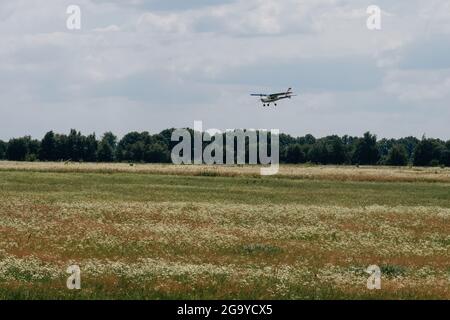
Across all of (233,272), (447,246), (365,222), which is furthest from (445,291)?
(365,222)

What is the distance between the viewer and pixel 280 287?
19.8m

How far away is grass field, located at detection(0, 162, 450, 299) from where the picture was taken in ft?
64.4

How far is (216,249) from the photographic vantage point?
28344 mm

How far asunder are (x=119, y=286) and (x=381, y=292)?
6887 millimetres

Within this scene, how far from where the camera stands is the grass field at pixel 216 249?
19.6 m

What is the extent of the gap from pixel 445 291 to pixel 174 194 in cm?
4375

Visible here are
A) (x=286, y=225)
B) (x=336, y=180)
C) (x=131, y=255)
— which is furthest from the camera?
(x=336, y=180)

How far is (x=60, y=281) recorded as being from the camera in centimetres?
1983
